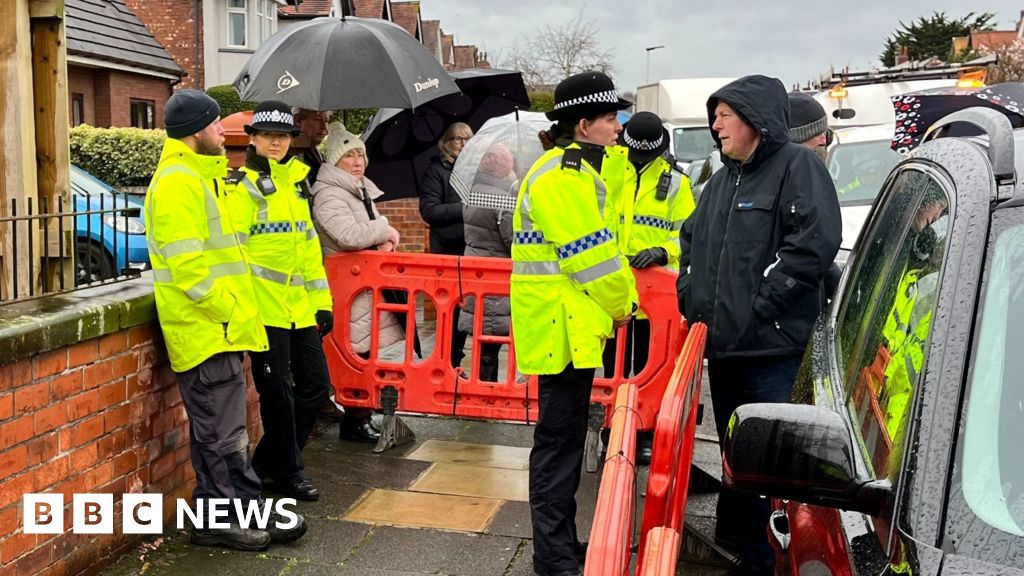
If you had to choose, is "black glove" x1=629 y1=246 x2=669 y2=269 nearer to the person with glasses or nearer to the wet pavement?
the wet pavement

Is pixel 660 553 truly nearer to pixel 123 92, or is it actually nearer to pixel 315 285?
pixel 315 285

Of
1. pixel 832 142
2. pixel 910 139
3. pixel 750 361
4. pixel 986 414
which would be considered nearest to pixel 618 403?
pixel 986 414

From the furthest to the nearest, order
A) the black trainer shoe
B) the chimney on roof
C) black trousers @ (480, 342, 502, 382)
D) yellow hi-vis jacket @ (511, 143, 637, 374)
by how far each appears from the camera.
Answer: the chimney on roof, black trousers @ (480, 342, 502, 382), the black trainer shoe, yellow hi-vis jacket @ (511, 143, 637, 374)

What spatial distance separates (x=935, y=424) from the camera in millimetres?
1874

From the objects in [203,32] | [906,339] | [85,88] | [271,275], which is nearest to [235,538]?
[271,275]

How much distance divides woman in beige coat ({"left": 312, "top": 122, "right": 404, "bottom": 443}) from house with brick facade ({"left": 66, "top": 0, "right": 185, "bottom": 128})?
21.5 m

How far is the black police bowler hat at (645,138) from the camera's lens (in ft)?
21.3

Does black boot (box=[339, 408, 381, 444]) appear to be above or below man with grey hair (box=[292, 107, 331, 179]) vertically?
below

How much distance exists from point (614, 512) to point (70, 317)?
294cm

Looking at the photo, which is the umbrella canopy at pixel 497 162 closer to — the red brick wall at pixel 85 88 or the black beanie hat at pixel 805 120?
the black beanie hat at pixel 805 120

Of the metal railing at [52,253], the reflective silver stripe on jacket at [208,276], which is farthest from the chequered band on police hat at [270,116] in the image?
the reflective silver stripe on jacket at [208,276]

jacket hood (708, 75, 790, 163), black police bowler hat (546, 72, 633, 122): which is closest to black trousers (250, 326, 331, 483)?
black police bowler hat (546, 72, 633, 122)

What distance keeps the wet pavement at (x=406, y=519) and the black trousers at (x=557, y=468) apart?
30 centimetres

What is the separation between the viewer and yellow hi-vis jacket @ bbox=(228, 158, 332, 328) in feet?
17.3
